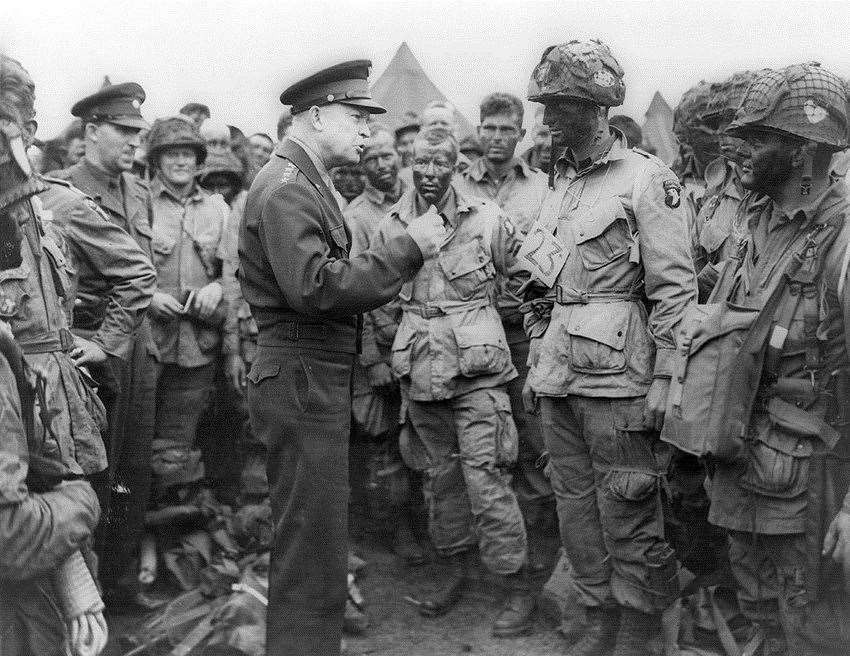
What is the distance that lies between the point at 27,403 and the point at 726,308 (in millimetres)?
2467

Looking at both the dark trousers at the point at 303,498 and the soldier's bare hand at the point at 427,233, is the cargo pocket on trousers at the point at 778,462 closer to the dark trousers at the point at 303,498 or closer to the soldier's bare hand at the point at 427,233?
the soldier's bare hand at the point at 427,233

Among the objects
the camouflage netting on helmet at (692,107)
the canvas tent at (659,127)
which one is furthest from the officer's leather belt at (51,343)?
the canvas tent at (659,127)

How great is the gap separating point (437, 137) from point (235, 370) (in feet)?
7.07

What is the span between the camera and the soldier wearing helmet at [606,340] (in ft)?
13.7

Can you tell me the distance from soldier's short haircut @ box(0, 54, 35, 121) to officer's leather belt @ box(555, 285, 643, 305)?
2.50 m

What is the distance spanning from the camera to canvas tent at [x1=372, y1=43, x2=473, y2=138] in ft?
33.1

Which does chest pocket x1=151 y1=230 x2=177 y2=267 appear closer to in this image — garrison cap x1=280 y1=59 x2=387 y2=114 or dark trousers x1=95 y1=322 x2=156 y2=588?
dark trousers x1=95 y1=322 x2=156 y2=588

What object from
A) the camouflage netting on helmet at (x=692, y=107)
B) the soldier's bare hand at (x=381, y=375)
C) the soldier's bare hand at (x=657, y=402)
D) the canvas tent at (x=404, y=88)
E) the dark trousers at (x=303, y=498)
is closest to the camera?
the dark trousers at (x=303, y=498)

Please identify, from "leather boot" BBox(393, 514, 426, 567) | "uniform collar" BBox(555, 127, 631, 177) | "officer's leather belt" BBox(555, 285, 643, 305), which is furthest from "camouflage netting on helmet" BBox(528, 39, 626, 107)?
"leather boot" BBox(393, 514, 426, 567)

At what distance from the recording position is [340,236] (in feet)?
12.0

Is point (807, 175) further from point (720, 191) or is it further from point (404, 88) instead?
point (404, 88)

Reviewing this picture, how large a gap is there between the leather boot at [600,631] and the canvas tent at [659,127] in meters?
6.19

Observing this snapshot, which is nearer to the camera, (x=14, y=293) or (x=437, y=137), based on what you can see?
(x=14, y=293)

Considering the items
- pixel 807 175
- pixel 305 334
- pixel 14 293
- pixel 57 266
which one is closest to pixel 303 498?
pixel 305 334
